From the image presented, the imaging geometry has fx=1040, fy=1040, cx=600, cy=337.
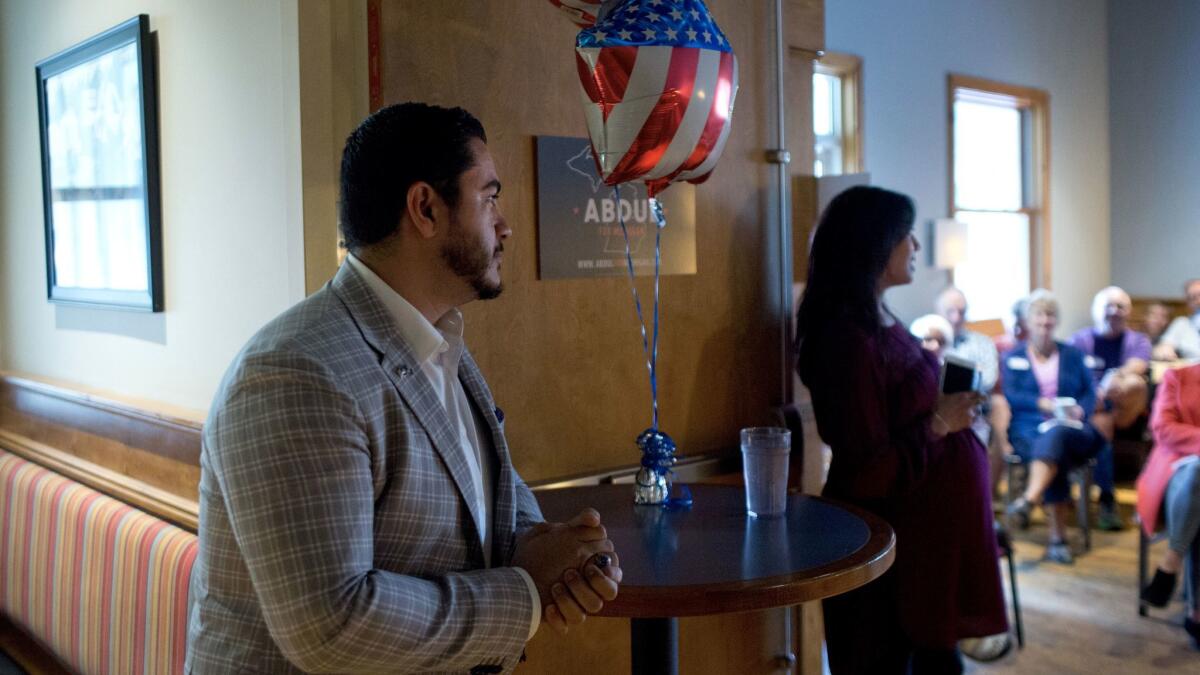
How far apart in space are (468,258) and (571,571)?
0.40 meters

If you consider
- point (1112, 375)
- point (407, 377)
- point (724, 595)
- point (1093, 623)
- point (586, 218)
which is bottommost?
point (1093, 623)

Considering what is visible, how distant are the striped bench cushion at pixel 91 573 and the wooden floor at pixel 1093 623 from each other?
2.66m

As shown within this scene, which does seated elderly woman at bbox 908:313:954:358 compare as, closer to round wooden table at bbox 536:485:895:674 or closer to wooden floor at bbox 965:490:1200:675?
wooden floor at bbox 965:490:1200:675

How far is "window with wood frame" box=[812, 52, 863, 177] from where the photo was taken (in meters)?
6.07

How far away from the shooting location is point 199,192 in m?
2.40

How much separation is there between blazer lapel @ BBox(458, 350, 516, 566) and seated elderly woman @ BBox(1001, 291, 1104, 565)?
14.6ft

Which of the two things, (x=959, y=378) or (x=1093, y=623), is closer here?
(x=959, y=378)

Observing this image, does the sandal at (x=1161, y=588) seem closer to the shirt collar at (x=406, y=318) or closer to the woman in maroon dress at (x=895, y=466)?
the woman in maroon dress at (x=895, y=466)

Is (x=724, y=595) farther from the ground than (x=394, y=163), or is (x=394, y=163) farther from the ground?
(x=394, y=163)

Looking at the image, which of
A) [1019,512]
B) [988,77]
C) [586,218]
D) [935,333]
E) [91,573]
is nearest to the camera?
[586,218]

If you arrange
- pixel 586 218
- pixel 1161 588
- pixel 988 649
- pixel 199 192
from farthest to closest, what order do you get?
pixel 1161 588 → pixel 988 649 → pixel 199 192 → pixel 586 218

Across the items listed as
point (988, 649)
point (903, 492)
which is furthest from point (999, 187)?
point (903, 492)

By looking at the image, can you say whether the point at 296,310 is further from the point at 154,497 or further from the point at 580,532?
the point at 154,497

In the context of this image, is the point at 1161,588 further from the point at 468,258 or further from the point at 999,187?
the point at 999,187
